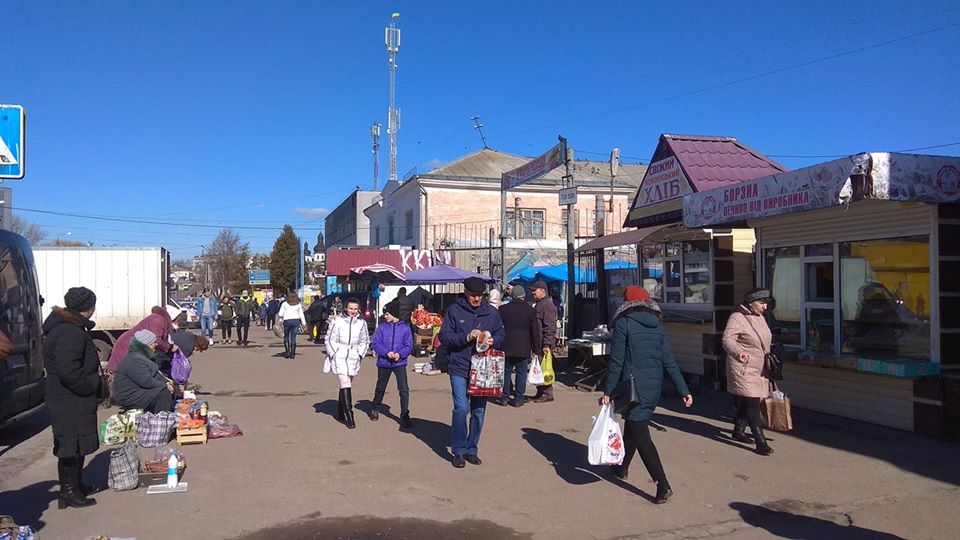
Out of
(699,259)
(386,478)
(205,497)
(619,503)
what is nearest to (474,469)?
(386,478)

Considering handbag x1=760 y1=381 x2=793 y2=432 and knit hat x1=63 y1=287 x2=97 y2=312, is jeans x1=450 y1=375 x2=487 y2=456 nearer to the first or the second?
knit hat x1=63 y1=287 x2=97 y2=312

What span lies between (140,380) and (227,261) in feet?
201

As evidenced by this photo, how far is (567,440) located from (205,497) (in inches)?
154

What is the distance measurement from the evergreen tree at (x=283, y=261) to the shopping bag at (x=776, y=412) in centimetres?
5452

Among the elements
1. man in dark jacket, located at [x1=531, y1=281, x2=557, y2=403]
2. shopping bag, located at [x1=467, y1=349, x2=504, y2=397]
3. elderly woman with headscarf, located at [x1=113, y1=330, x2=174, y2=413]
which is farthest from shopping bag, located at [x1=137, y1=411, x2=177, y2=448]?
man in dark jacket, located at [x1=531, y1=281, x2=557, y2=403]

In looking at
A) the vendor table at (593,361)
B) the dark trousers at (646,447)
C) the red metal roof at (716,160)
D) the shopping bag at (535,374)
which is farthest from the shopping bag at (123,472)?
the red metal roof at (716,160)

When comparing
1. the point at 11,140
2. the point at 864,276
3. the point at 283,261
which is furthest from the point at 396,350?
the point at 283,261

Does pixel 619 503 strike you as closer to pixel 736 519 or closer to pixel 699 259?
pixel 736 519

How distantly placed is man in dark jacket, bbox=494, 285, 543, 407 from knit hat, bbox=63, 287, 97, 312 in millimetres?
5522

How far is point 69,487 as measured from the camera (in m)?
5.49

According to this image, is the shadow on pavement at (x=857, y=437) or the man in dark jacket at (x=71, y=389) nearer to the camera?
the man in dark jacket at (x=71, y=389)

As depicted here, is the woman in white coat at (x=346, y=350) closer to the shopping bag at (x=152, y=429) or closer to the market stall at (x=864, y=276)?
the shopping bag at (x=152, y=429)

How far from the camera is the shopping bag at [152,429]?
7.59 m

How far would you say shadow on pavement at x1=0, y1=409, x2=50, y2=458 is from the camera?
27.3ft
